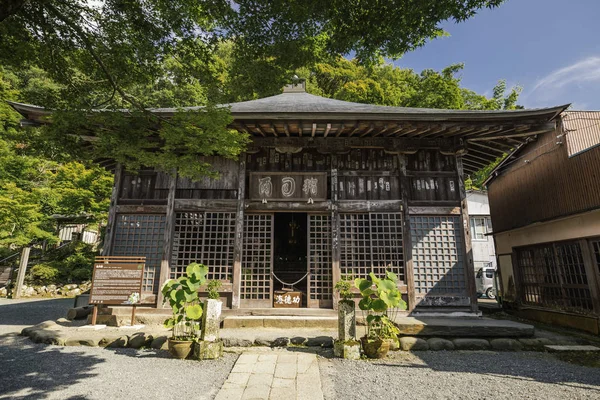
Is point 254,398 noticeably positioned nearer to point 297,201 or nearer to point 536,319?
point 297,201

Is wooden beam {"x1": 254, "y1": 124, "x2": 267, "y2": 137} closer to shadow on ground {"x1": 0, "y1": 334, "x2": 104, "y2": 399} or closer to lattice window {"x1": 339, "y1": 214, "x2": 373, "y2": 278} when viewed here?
lattice window {"x1": 339, "y1": 214, "x2": 373, "y2": 278}

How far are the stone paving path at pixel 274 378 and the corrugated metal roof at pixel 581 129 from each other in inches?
403

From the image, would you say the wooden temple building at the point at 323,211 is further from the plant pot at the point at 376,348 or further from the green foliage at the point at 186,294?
the plant pot at the point at 376,348

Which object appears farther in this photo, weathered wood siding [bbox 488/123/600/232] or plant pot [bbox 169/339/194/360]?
weathered wood siding [bbox 488/123/600/232]

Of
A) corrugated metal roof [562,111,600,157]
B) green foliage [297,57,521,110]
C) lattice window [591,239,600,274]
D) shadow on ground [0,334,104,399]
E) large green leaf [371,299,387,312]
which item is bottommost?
shadow on ground [0,334,104,399]

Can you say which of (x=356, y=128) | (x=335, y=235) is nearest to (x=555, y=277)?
(x=335, y=235)

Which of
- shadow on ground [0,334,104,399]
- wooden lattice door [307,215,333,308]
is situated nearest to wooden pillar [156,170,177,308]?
shadow on ground [0,334,104,399]

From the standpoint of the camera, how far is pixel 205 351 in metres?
5.69

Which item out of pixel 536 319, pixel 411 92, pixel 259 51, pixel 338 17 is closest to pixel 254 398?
pixel 338 17

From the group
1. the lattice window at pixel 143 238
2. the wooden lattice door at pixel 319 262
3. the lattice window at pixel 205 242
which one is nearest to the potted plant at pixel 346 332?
the wooden lattice door at pixel 319 262

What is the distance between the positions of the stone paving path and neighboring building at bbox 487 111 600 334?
8128 millimetres

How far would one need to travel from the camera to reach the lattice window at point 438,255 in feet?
28.0

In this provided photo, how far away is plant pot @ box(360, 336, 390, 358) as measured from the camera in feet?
18.8

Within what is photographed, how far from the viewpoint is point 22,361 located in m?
5.42
